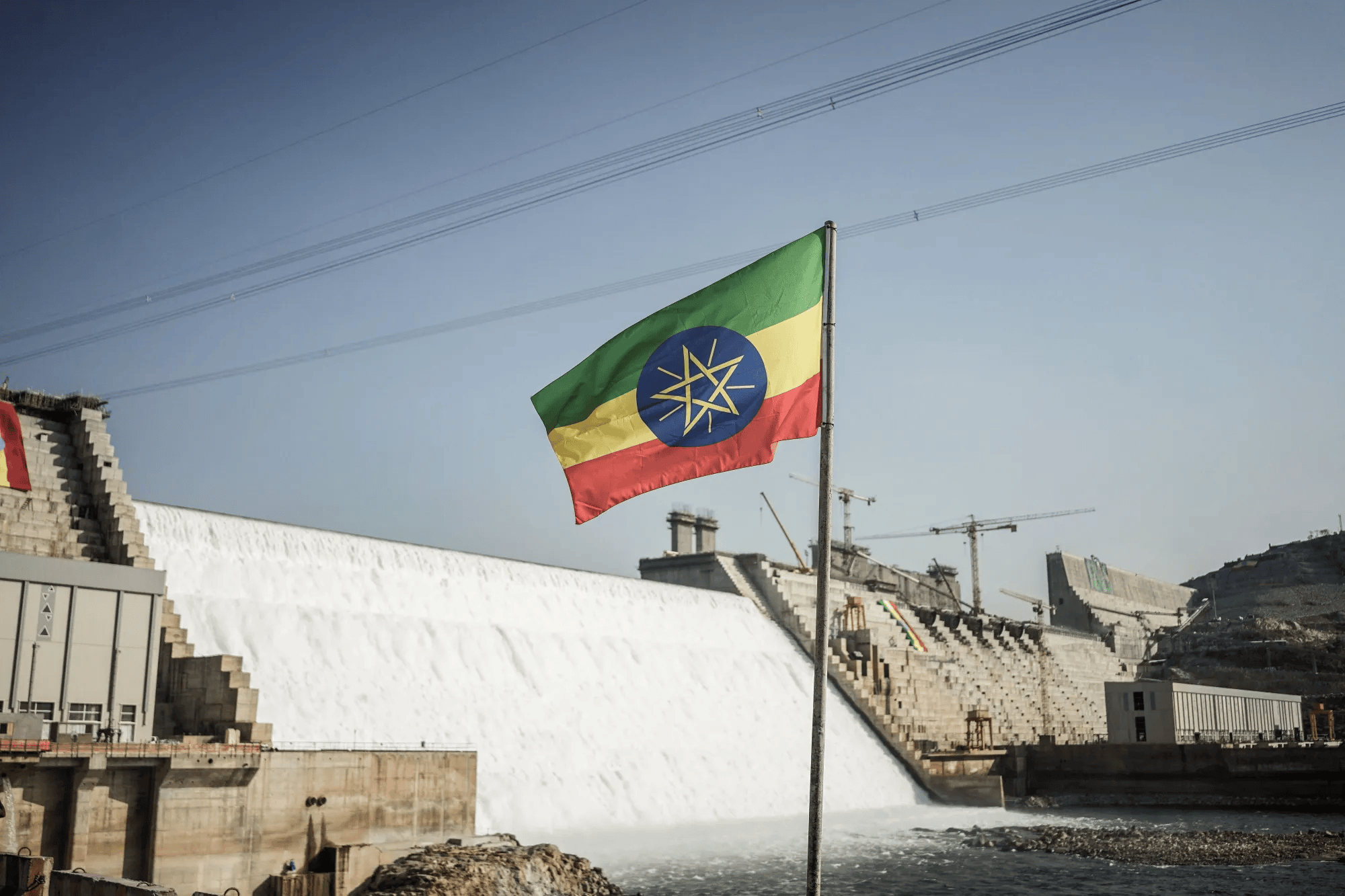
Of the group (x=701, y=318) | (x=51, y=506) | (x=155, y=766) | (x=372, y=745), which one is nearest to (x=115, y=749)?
(x=155, y=766)

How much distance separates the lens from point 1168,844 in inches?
1437

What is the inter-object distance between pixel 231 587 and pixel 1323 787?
1708 inches

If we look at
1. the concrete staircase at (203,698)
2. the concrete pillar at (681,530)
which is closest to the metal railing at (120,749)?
the concrete staircase at (203,698)

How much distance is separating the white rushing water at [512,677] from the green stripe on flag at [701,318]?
21.3 metres

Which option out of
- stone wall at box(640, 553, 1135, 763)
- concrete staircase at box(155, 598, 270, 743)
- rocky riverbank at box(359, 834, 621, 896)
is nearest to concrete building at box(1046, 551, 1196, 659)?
stone wall at box(640, 553, 1135, 763)

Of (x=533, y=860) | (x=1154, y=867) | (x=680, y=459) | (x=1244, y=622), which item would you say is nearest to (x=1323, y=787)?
(x=1154, y=867)

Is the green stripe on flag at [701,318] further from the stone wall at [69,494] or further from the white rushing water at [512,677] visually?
the stone wall at [69,494]

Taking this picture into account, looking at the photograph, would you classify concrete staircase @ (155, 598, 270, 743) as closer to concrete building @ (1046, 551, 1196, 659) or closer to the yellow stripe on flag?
the yellow stripe on flag

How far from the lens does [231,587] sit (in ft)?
115

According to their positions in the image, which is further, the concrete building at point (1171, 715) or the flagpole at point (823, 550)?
the concrete building at point (1171, 715)

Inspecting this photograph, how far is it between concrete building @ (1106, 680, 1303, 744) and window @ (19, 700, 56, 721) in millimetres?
48143

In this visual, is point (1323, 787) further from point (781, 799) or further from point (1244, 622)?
point (1244, 622)

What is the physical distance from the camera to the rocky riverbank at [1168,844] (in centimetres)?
3362

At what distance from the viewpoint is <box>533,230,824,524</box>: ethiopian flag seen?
11.5 meters
